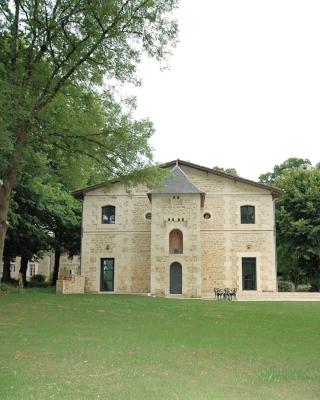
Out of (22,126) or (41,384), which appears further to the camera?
(22,126)

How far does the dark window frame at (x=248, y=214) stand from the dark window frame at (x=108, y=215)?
27.4 ft

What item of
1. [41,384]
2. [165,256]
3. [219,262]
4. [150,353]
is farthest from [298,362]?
[219,262]

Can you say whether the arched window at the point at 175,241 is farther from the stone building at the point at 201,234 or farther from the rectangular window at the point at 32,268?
the rectangular window at the point at 32,268

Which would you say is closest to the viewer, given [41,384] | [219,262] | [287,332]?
[41,384]

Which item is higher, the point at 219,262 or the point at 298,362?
the point at 219,262

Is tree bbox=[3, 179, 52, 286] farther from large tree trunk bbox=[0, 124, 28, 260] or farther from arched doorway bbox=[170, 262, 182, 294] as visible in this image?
large tree trunk bbox=[0, 124, 28, 260]

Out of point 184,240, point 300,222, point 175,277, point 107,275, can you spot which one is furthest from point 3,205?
point 300,222

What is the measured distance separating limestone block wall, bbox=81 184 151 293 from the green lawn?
1479cm

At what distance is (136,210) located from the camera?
3150 centimetres

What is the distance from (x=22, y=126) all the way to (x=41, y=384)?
1065cm

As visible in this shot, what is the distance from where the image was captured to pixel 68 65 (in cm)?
1644

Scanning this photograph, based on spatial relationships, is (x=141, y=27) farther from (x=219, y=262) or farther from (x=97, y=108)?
(x=219, y=262)

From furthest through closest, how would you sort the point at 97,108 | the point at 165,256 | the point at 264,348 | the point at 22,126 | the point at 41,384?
the point at 165,256 < the point at 97,108 < the point at 22,126 < the point at 264,348 < the point at 41,384

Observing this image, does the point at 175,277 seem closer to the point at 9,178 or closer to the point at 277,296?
the point at 277,296
